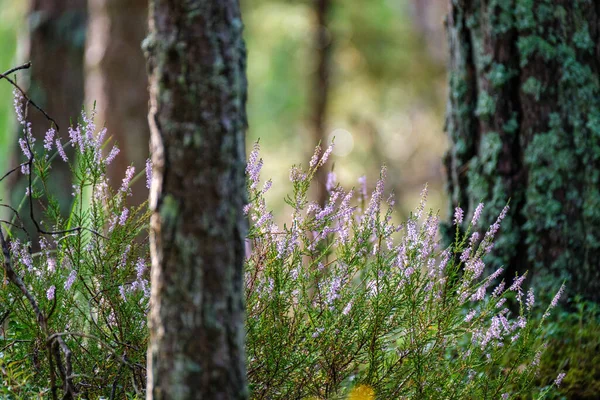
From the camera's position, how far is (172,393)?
1.51m

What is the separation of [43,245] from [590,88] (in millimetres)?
2921

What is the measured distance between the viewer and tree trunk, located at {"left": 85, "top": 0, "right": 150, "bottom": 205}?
7.12 meters

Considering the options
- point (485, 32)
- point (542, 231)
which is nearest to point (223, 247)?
point (542, 231)

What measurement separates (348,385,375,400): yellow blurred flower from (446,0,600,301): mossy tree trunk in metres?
1.69

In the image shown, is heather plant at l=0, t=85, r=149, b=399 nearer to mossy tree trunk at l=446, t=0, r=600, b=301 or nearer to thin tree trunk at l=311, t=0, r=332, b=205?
mossy tree trunk at l=446, t=0, r=600, b=301

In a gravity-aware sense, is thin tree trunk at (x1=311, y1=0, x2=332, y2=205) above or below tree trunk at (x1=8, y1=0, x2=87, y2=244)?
above

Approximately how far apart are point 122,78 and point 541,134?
192 inches

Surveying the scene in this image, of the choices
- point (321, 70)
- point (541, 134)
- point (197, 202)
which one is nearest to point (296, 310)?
point (197, 202)

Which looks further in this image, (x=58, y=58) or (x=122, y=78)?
(x=122, y=78)

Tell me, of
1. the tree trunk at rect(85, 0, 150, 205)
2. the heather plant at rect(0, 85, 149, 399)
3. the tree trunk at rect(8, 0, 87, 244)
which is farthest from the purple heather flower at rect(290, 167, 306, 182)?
the tree trunk at rect(85, 0, 150, 205)

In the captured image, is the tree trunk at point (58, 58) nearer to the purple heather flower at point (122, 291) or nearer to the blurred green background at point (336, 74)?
the blurred green background at point (336, 74)

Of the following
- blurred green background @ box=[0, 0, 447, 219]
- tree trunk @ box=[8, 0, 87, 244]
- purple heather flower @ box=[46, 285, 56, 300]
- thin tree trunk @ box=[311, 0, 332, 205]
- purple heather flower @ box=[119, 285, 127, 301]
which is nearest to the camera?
purple heather flower @ box=[46, 285, 56, 300]

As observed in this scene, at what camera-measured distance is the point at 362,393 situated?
7.23ft

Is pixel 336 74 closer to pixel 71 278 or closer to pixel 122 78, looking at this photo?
pixel 122 78
